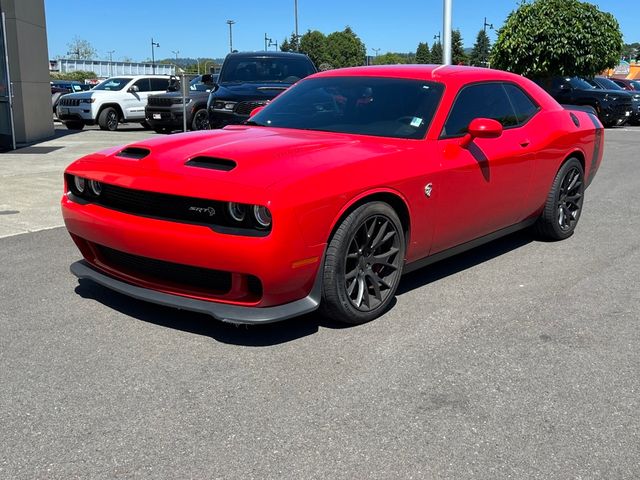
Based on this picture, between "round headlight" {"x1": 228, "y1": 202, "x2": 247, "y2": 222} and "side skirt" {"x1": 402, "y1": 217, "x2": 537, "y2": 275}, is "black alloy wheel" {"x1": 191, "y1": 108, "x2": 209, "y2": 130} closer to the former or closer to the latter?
"side skirt" {"x1": 402, "y1": 217, "x2": 537, "y2": 275}

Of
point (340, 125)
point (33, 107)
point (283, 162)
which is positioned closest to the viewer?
point (283, 162)

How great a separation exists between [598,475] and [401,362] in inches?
46.8

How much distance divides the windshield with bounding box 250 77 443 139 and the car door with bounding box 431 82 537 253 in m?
0.21

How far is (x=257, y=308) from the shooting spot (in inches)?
142

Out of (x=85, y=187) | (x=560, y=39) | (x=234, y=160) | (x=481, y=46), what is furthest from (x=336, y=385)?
(x=481, y=46)

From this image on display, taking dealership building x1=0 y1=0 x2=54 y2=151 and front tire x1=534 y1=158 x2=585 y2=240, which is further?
dealership building x1=0 y1=0 x2=54 y2=151

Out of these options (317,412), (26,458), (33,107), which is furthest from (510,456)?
(33,107)

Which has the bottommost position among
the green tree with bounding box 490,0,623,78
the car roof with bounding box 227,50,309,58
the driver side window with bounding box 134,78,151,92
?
the driver side window with bounding box 134,78,151,92

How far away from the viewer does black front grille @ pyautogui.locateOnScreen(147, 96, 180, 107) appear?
60.7ft

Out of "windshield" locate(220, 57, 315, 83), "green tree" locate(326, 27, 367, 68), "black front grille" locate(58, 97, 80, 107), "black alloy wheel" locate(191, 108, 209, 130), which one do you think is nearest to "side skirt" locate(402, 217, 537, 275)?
"windshield" locate(220, 57, 315, 83)

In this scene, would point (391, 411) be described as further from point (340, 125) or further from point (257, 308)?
point (340, 125)

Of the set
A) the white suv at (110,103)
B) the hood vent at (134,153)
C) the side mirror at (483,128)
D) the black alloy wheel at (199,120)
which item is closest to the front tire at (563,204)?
the side mirror at (483,128)

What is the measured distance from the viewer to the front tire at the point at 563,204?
5.95 m

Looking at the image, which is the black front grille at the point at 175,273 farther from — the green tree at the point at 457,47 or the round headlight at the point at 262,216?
the green tree at the point at 457,47
